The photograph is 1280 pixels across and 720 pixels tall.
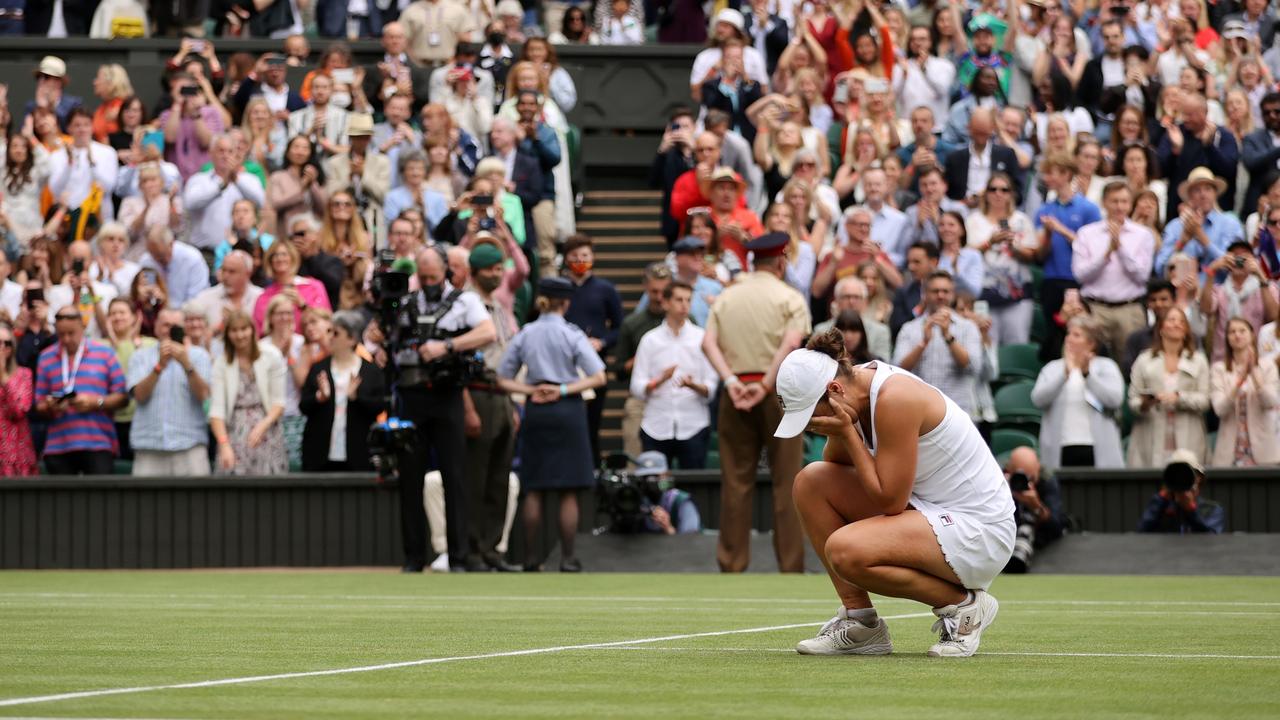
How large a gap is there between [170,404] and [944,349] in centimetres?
640

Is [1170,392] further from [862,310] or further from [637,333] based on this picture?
[637,333]

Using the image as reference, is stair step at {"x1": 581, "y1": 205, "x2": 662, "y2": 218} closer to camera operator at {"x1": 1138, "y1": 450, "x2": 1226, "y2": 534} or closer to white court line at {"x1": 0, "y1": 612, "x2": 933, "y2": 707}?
camera operator at {"x1": 1138, "y1": 450, "x2": 1226, "y2": 534}

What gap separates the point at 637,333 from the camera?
61.0 ft

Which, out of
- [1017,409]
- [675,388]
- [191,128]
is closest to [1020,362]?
[1017,409]

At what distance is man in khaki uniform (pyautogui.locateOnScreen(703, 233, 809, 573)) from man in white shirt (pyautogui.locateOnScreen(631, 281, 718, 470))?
1837mm

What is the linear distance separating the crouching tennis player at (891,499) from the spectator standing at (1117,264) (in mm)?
11238

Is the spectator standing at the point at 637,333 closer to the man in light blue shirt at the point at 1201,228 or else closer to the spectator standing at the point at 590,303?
the spectator standing at the point at 590,303

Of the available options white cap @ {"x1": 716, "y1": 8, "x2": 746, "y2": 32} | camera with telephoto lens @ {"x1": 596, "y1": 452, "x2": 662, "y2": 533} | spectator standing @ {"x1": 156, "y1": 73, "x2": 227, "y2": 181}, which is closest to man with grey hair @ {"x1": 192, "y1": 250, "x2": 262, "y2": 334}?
spectator standing @ {"x1": 156, "y1": 73, "x2": 227, "y2": 181}

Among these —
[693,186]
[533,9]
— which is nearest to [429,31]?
[533,9]

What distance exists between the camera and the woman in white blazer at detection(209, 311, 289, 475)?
58.2ft

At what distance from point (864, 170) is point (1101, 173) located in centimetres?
235

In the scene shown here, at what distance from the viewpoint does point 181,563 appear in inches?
709

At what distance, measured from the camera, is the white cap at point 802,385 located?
23.6 feet

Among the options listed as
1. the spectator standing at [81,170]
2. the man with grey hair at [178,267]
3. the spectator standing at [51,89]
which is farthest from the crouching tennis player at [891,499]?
the spectator standing at [51,89]
